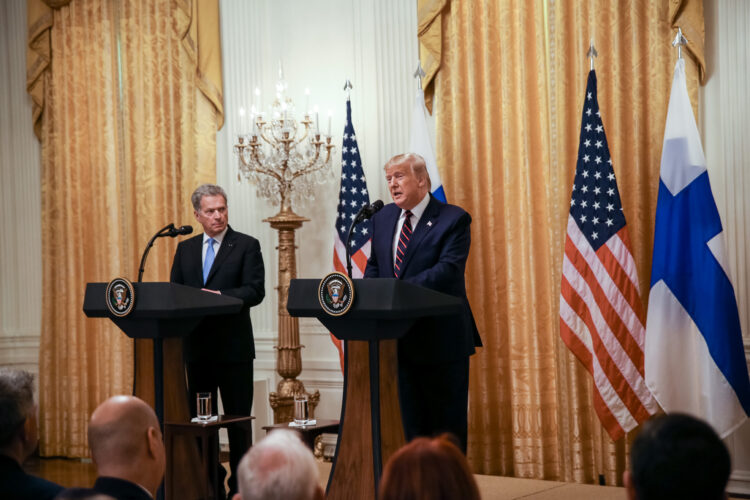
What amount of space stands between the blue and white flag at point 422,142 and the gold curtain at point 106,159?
76.0 inches

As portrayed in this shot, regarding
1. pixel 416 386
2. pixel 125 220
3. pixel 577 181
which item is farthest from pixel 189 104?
pixel 416 386

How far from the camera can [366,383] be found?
12.0 feet

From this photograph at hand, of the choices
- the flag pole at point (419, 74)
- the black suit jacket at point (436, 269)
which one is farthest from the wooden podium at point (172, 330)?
the flag pole at point (419, 74)

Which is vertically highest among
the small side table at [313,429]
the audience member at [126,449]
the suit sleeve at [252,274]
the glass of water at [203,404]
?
the suit sleeve at [252,274]

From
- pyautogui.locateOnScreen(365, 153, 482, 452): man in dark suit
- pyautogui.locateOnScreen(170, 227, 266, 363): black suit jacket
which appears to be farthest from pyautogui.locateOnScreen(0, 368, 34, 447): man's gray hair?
pyautogui.locateOnScreen(170, 227, 266, 363): black suit jacket

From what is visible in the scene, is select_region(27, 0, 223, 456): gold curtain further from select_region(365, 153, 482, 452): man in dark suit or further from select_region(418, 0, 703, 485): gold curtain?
select_region(365, 153, 482, 452): man in dark suit

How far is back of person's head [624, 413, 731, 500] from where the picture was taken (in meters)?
Answer: 1.41

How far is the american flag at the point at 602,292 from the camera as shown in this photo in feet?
16.3

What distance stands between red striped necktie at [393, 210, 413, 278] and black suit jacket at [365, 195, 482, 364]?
23mm

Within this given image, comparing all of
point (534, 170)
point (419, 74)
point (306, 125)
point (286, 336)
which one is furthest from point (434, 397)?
point (306, 125)

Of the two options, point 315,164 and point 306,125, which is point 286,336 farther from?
point 306,125

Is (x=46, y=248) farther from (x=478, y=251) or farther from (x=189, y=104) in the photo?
(x=478, y=251)

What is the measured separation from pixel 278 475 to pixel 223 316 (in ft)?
10.5

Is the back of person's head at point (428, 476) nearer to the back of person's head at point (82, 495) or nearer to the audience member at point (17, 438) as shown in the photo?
the back of person's head at point (82, 495)
